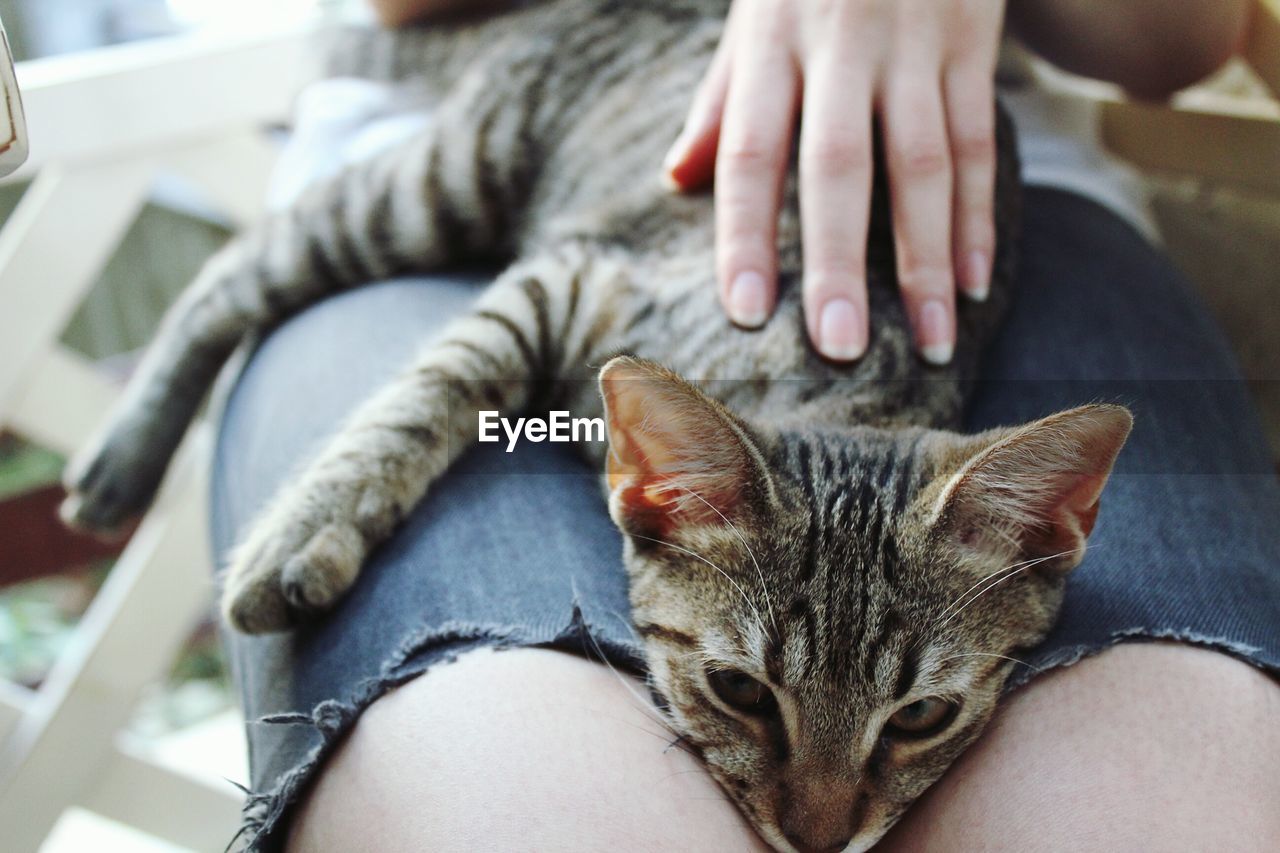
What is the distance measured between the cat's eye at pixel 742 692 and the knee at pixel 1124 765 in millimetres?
148

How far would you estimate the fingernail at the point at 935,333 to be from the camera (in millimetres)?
986

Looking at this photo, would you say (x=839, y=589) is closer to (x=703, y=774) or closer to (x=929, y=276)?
(x=703, y=774)

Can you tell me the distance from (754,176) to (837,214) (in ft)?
0.34

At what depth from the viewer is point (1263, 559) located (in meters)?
0.88

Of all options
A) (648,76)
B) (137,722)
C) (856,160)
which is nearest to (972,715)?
(856,160)

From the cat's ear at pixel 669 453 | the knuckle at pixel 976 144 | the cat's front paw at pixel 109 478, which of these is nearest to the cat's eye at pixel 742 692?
the cat's ear at pixel 669 453

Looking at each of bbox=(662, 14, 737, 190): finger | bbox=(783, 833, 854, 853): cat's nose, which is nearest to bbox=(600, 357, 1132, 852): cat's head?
bbox=(783, 833, 854, 853): cat's nose

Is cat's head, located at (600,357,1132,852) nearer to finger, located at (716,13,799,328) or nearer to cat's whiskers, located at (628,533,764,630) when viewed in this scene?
cat's whiskers, located at (628,533,764,630)

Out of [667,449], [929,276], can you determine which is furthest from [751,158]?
[667,449]

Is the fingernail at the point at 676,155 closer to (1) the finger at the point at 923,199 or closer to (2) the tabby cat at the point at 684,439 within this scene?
(2) the tabby cat at the point at 684,439

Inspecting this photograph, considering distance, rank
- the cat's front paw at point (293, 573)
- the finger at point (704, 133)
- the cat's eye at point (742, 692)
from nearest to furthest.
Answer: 1. the cat's eye at point (742, 692)
2. the cat's front paw at point (293, 573)
3. the finger at point (704, 133)

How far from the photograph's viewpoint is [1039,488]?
752 millimetres

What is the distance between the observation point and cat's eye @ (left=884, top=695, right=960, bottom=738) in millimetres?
761

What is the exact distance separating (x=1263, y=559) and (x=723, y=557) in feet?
1.67
